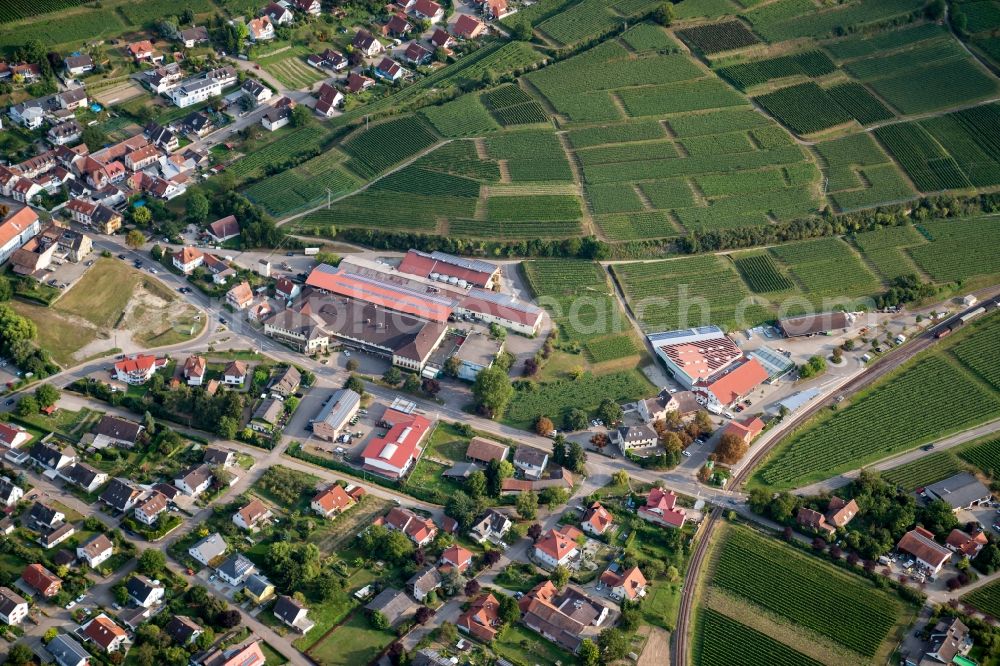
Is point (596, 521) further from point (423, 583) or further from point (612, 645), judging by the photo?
point (423, 583)

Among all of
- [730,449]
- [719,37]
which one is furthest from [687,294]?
[719,37]

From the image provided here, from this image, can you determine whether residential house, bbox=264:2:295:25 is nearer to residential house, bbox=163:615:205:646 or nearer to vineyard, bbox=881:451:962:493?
residential house, bbox=163:615:205:646

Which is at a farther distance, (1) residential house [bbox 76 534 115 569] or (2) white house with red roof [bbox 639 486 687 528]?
(2) white house with red roof [bbox 639 486 687 528]

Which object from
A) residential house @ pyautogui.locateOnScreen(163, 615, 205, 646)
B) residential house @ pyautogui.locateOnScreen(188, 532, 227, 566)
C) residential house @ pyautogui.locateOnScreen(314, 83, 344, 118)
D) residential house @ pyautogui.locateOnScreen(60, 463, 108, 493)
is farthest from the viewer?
residential house @ pyautogui.locateOnScreen(314, 83, 344, 118)

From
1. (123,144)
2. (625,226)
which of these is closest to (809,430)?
(625,226)

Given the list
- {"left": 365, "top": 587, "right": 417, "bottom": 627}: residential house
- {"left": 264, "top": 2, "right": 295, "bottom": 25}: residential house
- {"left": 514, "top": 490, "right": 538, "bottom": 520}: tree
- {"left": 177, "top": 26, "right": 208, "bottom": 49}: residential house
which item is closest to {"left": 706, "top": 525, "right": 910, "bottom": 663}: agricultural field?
{"left": 514, "top": 490, "right": 538, "bottom": 520}: tree

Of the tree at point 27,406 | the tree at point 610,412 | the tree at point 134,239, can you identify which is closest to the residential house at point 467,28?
the tree at point 134,239

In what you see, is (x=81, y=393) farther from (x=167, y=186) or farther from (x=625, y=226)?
(x=625, y=226)
